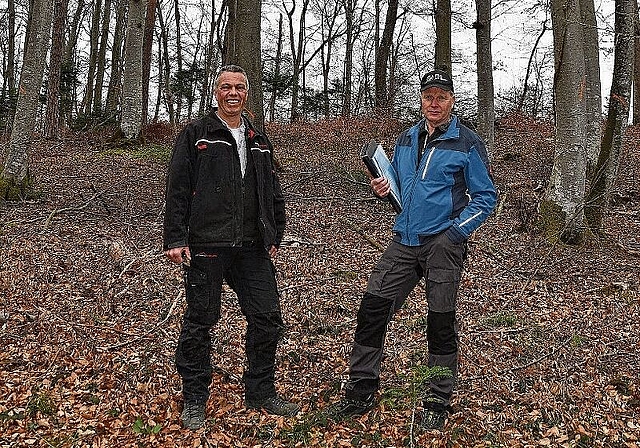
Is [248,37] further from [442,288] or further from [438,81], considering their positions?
[442,288]

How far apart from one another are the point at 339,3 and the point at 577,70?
24.1 meters

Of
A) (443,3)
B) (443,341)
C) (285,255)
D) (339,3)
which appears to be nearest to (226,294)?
(285,255)

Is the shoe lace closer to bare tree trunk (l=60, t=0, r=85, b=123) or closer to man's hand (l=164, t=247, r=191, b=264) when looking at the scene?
man's hand (l=164, t=247, r=191, b=264)

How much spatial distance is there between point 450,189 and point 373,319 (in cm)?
106

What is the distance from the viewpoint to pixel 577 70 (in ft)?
26.9

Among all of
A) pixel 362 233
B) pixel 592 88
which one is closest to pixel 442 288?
pixel 362 233

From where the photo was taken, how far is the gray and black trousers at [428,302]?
4035 millimetres

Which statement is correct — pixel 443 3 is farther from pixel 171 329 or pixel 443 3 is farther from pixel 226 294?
pixel 171 329

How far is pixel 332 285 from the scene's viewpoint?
7.09 metres

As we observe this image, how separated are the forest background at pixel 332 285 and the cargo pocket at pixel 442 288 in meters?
0.50

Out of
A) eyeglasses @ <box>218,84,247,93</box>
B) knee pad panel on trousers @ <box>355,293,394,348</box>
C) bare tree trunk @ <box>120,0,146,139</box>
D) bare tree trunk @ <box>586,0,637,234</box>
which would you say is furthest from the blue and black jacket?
bare tree trunk @ <box>120,0,146,139</box>

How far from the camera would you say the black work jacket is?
156 inches

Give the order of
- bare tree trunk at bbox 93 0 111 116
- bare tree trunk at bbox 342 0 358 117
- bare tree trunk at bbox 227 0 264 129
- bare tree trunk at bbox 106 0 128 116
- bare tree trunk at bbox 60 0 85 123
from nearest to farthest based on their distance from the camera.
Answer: bare tree trunk at bbox 227 0 264 129
bare tree trunk at bbox 93 0 111 116
bare tree trunk at bbox 106 0 128 116
bare tree trunk at bbox 60 0 85 123
bare tree trunk at bbox 342 0 358 117

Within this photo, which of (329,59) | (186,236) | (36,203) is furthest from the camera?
(329,59)
